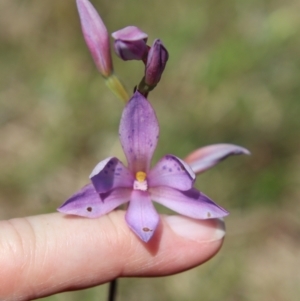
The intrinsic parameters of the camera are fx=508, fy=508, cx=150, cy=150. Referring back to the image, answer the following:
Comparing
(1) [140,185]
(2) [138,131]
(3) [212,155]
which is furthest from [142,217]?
(3) [212,155]

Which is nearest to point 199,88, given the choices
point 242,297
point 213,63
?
point 213,63

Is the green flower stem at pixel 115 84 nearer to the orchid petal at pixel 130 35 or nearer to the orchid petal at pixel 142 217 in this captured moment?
the orchid petal at pixel 130 35

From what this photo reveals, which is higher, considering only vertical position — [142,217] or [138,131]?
[138,131]

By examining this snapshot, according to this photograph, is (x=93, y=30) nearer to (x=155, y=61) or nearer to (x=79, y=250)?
(x=155, y=61)

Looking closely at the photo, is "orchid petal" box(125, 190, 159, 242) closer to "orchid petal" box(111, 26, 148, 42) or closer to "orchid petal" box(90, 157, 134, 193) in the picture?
"orchid petal" box(90, 157, 134, 193)

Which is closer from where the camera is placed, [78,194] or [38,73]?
[78,194]

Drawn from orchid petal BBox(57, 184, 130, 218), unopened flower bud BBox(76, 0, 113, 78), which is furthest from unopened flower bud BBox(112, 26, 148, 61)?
orchid petal BBox(57, 184, 130, 218)

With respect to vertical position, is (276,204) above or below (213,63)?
below

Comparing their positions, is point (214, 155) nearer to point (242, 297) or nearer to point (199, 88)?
point (242, 297)
